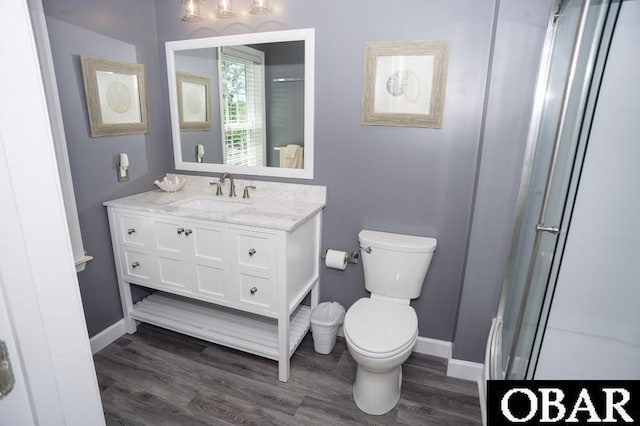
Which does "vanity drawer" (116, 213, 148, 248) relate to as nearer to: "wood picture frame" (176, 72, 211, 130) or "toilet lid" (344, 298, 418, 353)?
"wood picture frame" (176, 72, 211, 130)

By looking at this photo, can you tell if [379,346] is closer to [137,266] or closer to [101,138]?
[137,266]

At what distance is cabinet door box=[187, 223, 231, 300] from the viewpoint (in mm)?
1924

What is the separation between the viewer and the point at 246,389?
191 cm

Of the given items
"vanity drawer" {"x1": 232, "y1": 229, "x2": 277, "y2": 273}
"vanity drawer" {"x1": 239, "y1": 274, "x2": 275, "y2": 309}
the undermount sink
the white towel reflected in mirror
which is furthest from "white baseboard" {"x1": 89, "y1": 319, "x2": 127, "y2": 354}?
the white towel reflected in mirror

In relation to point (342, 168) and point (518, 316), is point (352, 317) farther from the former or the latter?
point (342, 168)

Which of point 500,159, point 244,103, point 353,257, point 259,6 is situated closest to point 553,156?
point 500,159

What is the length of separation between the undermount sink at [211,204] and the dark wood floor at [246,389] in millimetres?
941

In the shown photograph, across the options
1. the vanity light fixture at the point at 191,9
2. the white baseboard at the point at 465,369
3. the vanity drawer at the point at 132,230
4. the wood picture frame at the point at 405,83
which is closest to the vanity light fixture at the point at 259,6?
the vanity light fixture at the point at 191,9

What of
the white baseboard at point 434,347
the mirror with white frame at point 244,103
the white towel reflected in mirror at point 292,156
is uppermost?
the mirror with white frame at point 244,103

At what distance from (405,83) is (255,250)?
4.21 feet

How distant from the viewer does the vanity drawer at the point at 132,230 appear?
83.4 inches

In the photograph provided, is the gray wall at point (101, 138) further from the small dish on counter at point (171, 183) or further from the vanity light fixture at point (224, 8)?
the vanity light fixture at point (224, 8)

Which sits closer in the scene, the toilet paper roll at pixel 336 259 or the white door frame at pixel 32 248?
the white door frame at pixel 32 248

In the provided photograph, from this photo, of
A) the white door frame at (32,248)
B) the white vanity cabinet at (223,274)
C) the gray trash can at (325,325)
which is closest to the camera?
the white door frame at (32,248)
